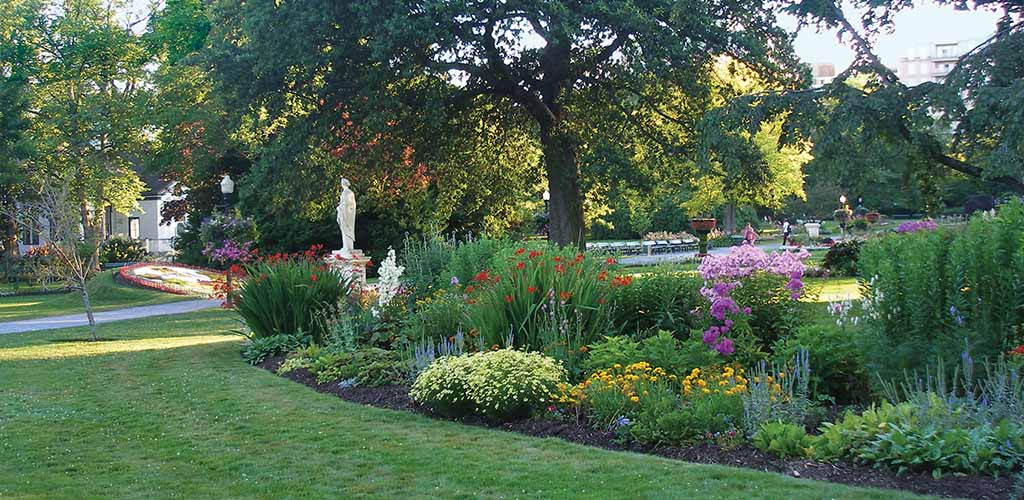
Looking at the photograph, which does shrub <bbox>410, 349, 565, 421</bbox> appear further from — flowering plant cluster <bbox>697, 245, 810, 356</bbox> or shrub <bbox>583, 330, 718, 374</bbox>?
flowering plant cluster <bbox>697, 245, 810, 356</bbox>

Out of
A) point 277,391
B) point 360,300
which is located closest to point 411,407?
point 277,391

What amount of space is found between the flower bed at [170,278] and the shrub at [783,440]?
83.4 feet

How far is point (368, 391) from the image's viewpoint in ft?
31.2

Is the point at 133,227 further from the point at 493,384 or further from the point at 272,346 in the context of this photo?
the point at 493,384

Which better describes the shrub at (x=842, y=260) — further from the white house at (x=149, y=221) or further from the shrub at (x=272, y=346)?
the white house at (x=149, y=221)

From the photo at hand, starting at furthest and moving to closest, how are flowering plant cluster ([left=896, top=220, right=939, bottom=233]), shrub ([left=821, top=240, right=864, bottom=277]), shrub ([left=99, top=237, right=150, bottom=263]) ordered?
shrub ([left=99, top=237, right=150, bottom=263]) < shrub ([left=821, top=240, right=864, bottom=277]) < flowering plant cluster ([left=896, top=220, right=939, bottom=233])

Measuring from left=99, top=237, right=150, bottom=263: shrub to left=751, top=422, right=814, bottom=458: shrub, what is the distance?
146 ft

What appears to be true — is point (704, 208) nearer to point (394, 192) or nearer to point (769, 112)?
point (394, 192)

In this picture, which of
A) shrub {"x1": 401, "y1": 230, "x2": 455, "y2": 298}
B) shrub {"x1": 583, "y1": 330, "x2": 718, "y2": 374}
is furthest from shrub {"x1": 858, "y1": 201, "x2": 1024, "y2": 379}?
shrub {"x1": 401, "y1": 230, "x2": 455, "y2": 298}

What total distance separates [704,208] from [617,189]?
106 ft

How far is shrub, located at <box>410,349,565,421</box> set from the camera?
768cm

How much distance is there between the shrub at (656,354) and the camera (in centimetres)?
789

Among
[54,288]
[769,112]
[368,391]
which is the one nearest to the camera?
[368,391]

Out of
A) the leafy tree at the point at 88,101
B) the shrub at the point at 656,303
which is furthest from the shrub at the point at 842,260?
the leafy tree at the point at 88,101
